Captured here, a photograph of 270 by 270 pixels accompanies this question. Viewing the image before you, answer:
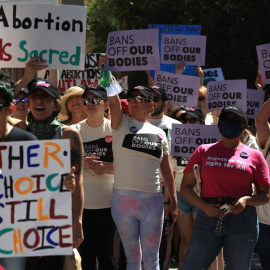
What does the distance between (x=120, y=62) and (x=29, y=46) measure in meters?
1.40

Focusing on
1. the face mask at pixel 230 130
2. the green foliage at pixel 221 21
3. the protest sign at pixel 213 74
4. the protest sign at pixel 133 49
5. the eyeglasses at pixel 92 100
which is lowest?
the face mask at pixel 230 130

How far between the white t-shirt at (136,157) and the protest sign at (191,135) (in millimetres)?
1057

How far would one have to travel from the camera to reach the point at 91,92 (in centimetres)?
673

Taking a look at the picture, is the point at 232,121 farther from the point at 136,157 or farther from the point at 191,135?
the point at 191,135

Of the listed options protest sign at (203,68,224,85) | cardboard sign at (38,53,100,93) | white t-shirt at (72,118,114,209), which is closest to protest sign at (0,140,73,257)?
white t-shirt at (72,118,114,209)

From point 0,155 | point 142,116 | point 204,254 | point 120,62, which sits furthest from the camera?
point 120,62

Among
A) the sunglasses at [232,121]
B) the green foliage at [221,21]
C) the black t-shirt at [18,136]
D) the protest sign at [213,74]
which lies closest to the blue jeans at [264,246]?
the sunglasses at [232,121]

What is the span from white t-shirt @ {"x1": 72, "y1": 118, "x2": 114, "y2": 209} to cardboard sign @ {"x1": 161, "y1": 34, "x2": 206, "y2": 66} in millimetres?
2911

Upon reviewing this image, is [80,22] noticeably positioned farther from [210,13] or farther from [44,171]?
[210,13]

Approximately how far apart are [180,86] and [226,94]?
0.64 meters

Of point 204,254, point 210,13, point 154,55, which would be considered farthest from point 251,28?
point 204,254

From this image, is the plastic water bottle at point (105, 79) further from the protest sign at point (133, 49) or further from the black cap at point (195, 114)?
the black cap at point (195, 114)

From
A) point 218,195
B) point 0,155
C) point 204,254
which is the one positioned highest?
point 0,155

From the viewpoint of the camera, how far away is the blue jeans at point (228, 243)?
585cm
